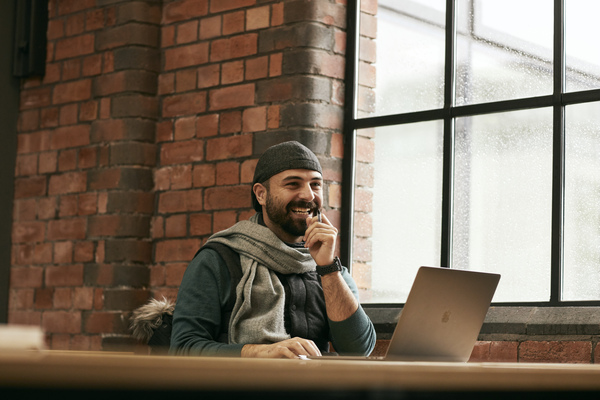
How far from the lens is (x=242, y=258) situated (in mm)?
2646

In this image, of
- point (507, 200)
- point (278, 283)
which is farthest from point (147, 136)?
point (507, 200)

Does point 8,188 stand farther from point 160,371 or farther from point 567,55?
point 160,371

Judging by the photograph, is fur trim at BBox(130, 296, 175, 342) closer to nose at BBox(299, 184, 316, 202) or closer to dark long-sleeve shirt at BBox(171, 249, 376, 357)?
dark long-sleeve shirt at BBox(171, 249, 376, 357)

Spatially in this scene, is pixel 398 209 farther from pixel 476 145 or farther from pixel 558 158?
pixel 558 158

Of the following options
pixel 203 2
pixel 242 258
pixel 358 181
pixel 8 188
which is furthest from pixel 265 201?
pixel 8 188

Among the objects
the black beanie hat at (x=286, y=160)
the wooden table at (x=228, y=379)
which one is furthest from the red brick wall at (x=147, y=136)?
the wooden table at (x=228, y=379)

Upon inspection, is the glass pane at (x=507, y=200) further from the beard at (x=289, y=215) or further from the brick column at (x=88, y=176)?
the brick column at (x=88, y=176)

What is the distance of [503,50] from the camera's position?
2.91m

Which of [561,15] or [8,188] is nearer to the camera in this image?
[561,15]

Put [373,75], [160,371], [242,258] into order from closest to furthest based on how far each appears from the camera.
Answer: [160,371] → [242,258] → [373,75]

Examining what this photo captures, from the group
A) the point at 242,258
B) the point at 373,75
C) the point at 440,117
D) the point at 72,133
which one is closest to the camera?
the point at 242,258

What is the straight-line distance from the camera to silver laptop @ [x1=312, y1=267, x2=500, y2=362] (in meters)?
1.80

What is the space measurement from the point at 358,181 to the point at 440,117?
1.29 ft

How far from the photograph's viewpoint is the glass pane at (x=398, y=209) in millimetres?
3012
